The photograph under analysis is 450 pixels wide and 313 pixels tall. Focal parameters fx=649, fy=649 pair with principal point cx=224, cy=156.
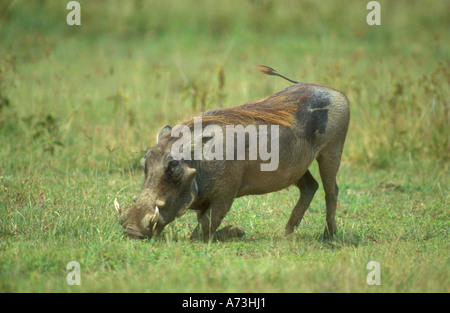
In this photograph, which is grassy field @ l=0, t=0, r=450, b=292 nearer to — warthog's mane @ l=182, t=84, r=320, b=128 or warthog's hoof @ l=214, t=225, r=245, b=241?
warthog's hoof @ l=214, t=225, r=245, b=241

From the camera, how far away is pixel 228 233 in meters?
5.00

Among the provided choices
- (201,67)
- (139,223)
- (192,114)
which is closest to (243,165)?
(139,223)

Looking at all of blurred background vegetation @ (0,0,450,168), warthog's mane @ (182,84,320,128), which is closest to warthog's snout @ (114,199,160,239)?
warthog's mane @ (182,84,320,128)

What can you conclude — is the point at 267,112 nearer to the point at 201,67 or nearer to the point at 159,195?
the point at 159,195

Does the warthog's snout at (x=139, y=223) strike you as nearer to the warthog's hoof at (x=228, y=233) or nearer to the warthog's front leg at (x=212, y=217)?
the warthog's front leg at (x=212, y=217)

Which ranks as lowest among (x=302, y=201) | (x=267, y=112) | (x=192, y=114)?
(x=302, y=201)

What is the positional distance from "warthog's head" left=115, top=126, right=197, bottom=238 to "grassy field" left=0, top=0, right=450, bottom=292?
13 centimetres

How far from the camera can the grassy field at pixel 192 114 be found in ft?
13.2

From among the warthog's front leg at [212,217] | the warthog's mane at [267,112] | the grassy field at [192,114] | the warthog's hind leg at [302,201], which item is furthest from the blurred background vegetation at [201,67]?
the warthog's hind leg at [302,201]

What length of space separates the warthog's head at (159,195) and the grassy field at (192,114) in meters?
0.13

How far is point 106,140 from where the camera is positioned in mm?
7285

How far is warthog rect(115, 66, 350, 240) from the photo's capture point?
14.8 ft

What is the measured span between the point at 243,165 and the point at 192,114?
9.21ft
